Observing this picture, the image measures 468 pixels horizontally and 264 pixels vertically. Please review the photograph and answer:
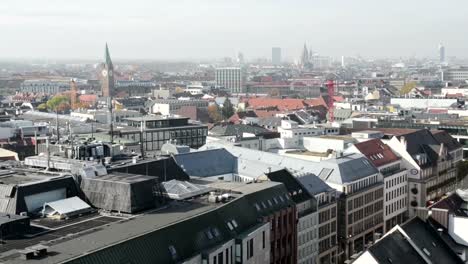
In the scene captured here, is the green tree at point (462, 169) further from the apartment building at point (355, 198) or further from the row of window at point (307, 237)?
the row of window at point (307, 237)

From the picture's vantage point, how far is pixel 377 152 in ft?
351

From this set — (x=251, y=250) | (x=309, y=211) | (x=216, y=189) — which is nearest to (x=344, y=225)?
(x=309, y=211)

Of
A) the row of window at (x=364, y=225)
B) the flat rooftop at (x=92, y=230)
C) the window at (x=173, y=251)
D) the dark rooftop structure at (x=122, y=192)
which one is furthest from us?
the row of window at (x=364, y=225)

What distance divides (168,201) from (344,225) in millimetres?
36676

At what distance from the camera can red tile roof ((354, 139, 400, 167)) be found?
4090 inches

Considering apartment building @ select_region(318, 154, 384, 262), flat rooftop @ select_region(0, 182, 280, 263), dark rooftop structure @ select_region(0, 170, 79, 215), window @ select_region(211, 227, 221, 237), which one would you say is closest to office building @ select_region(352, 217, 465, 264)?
window @ select_region(211, 227, 221, 237)

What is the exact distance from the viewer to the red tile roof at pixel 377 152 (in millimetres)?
103875

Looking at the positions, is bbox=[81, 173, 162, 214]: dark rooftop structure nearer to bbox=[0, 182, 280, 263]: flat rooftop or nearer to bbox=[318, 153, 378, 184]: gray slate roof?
bbox=[0, 182, 280, 263]: flat rooftop

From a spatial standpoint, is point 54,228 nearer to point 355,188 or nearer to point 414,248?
point 414,248

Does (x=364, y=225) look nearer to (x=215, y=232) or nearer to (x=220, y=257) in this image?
(x=215, y=232)

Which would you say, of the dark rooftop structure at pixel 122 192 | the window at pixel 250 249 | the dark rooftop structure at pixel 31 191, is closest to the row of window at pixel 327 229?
the window at pixel 250 249

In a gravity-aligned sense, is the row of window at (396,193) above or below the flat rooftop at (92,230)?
below

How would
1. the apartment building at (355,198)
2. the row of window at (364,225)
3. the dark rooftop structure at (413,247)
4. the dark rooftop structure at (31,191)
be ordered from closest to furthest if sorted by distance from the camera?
the dark rooftop structure at (413,247) < the dark rooftop structure at (31,191) < the apartment building at (355,198) < the row of window at (364,225)

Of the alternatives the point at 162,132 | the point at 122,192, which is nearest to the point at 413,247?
the point at 122,192
